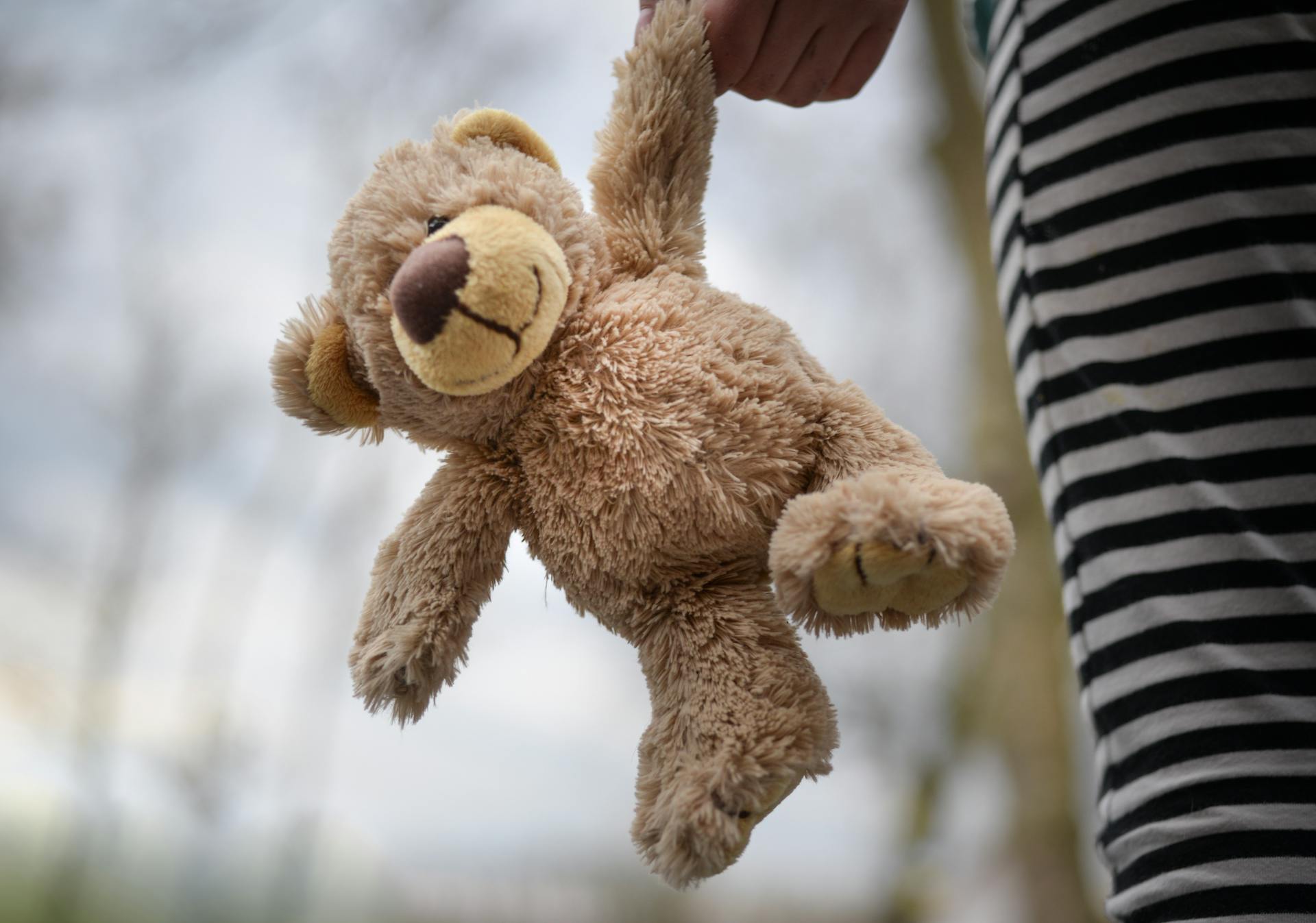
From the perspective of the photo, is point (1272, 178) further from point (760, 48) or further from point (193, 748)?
point (193, 748)

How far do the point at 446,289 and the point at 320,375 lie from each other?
0.06m

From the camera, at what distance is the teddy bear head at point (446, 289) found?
23cm

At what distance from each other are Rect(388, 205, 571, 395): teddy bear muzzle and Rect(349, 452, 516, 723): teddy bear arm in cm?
4

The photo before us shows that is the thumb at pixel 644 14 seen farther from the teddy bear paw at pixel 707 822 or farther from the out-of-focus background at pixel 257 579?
the out-of-focus background at pixel 257 579

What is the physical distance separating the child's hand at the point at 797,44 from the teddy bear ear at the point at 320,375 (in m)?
0.14

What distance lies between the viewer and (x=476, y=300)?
0.76 ft

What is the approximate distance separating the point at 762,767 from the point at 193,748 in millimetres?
1190

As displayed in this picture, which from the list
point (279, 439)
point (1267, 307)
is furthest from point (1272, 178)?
point (279, 439)

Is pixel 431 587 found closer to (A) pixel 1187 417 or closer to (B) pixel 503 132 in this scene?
(B) pixel 503 132

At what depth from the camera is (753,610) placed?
0.26 metres

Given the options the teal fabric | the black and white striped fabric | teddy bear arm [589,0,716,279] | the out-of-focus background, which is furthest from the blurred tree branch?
teddy bear arm [589,0,716,279]

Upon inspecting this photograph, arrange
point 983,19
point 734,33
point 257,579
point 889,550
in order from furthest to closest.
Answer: point 257,579 → point 983,19 → point 734,33 → point 889,550

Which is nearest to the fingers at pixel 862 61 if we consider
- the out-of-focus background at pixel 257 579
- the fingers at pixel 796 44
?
the fingers at pixel 796 44

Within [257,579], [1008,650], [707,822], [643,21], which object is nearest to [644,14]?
[643,21]
